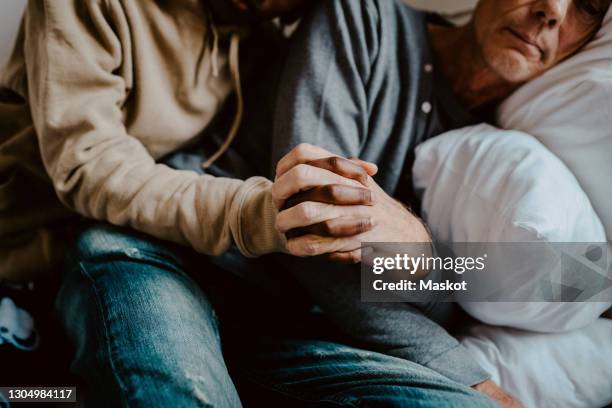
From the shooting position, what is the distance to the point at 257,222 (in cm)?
65

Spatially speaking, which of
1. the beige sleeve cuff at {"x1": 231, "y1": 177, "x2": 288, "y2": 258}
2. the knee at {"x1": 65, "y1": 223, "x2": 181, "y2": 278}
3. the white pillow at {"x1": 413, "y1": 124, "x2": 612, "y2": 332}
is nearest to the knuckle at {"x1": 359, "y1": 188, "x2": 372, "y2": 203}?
the beige sleeve cuff at {"x1": 231, "y1": 177, "x2": 288, "y2": 258}

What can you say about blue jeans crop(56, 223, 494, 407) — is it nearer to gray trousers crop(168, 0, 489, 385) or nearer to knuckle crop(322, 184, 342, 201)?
gray trousers crop(168, 0, 489, 385)

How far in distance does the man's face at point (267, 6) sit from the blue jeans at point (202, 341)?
0.43 m

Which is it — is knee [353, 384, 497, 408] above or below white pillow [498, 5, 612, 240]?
below

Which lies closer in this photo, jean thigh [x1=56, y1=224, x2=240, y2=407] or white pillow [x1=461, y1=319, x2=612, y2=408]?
jean thigh [x1=56, y1=224, x2=240, y2=407]

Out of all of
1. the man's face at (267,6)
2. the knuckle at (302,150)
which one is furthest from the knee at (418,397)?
the man's face at (267,6)

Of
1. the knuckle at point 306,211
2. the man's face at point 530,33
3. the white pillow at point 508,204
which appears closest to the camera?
the knuckle at point 306,211

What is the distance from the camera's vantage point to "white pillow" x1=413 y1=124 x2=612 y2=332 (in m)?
0.66

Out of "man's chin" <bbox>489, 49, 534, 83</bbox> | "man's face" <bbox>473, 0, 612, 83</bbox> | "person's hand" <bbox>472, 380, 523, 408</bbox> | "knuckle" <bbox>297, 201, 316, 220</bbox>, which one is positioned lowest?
"person's hand" <bbox>472, 380, 523, 408</bbox>

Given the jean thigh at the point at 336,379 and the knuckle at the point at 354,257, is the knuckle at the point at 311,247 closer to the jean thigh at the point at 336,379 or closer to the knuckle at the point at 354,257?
the knuckle at the point at 354,257

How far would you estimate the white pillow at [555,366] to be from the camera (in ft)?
2.31

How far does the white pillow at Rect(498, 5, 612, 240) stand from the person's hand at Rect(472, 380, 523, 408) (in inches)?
11.7

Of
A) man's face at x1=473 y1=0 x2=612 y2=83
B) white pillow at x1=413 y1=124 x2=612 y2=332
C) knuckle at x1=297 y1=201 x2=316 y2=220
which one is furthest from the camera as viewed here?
man's face at x1=473 y1=0 x2=612 y2=83

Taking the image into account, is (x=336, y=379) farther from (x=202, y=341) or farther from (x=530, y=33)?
(x=530, y=33)
